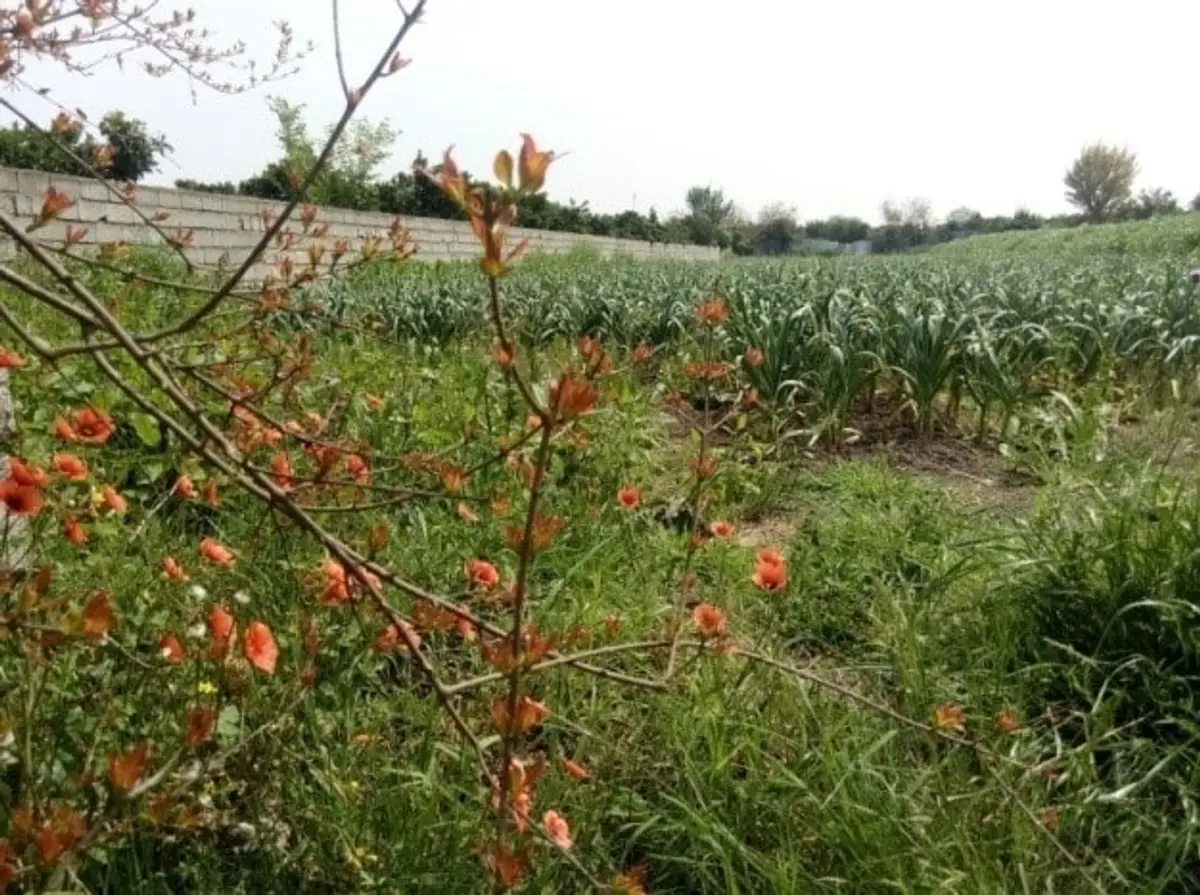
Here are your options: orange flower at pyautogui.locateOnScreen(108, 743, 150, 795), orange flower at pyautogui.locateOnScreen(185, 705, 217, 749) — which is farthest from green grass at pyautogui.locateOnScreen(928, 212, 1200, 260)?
orange flower at pyautogui.locateOnScreen(108, 743, 150, 795)

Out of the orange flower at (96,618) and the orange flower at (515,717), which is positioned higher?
the orange flower at (96,618)

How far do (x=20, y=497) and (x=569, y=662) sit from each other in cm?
60

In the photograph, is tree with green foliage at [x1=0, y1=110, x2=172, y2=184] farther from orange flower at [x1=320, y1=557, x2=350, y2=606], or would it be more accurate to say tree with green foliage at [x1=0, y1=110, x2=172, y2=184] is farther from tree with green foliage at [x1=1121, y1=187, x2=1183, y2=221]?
tree with green foliage at [x1=1121, y1=187, x2=1183, y2=221]

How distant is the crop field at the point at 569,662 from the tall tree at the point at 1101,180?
2465 inches

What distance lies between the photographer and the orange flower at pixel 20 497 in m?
0.95

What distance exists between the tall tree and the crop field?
62612 mm

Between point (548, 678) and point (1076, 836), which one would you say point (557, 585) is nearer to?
point (548, 678)

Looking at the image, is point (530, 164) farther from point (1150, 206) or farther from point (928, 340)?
point (1150, 206)

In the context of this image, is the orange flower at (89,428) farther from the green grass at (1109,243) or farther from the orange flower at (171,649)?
the green grass at (1109,243)

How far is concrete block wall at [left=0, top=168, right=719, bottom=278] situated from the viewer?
5664 mm

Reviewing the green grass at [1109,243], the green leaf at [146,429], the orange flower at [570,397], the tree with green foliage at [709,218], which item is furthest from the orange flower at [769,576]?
the tree with green foliage at [709,218]

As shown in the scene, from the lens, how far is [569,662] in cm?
86

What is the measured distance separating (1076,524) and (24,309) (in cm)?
405

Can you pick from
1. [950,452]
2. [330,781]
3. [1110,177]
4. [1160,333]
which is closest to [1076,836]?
[330,781]
